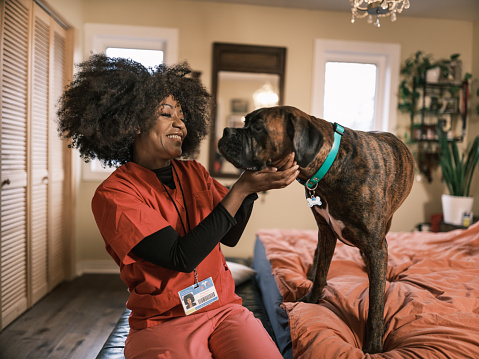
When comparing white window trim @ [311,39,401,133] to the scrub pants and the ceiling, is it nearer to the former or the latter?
the ceiling

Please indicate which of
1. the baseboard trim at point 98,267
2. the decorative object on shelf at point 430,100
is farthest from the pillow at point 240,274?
the decorative object on shelf at point 430,100

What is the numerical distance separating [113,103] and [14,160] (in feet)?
5.09

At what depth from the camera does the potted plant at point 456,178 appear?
3734 mm

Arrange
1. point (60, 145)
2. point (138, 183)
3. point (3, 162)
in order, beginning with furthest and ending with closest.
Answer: point (60, 145)
point (3, 162)
point (138, 183)

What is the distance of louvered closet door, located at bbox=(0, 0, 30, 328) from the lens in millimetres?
2475

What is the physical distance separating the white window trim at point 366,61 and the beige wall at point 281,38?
0.07m

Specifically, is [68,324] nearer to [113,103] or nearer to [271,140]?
[113,103]

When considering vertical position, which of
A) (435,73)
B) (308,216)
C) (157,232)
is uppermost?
(435,73)

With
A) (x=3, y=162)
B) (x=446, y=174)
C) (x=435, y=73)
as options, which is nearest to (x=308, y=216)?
(x=446, y=174)

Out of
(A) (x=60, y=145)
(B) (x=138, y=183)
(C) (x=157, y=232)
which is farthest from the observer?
(A) (x=60, y=145)

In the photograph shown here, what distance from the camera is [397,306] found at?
1406mm

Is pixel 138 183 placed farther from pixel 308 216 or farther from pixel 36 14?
pixel 308 216

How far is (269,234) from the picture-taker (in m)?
2.76

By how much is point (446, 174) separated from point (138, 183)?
357cm
